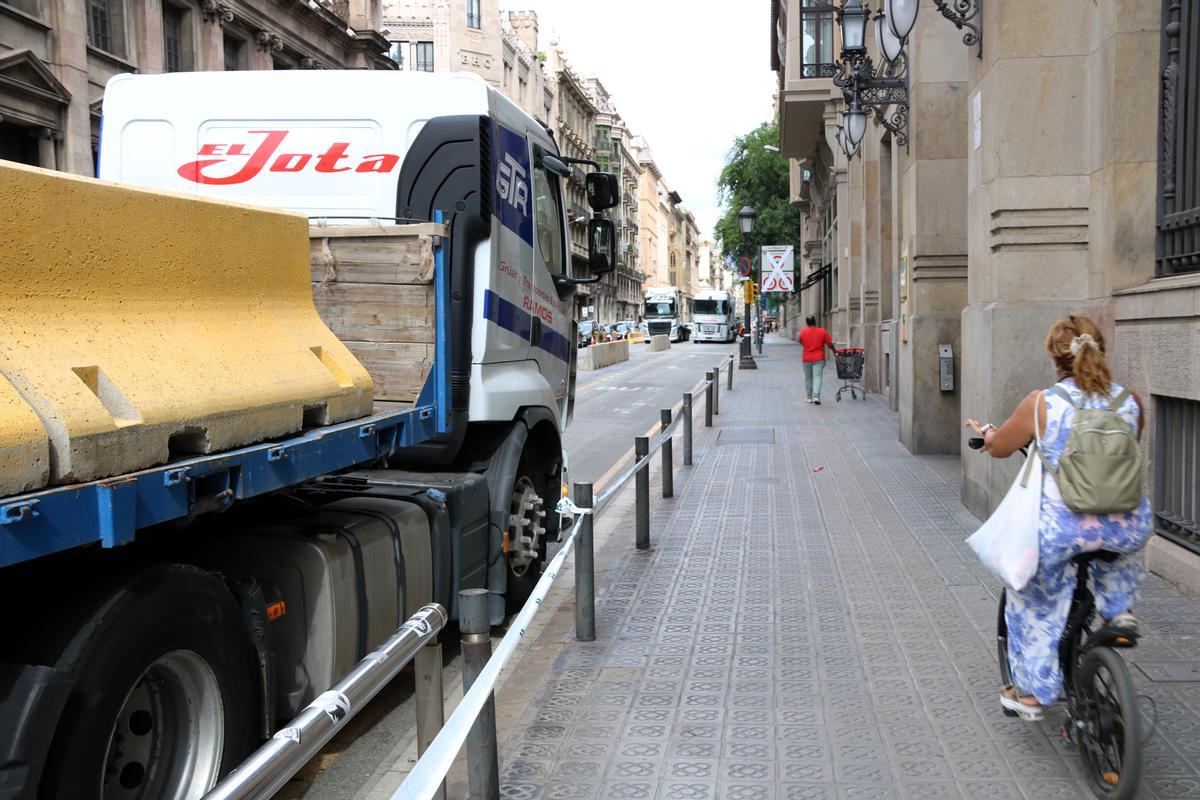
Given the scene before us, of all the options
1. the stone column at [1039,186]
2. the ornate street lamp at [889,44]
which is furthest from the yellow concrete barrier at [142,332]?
the ornate street lamp at [889,44]

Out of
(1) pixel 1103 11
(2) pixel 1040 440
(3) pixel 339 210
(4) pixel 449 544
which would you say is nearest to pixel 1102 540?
(2) pixel 1040 440

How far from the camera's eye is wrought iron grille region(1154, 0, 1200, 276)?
6809mm

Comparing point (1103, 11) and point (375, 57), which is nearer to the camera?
point (1103, 11)

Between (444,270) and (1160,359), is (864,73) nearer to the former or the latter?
(1160,359)

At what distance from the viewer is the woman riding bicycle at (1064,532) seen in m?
3.94

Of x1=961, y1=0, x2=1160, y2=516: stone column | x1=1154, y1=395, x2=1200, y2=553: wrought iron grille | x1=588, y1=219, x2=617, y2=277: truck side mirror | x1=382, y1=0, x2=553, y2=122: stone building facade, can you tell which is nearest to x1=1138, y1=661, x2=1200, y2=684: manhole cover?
x1=1154, y1=395, x2=1200, y2=553: wrought iron grille

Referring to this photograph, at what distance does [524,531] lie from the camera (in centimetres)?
669

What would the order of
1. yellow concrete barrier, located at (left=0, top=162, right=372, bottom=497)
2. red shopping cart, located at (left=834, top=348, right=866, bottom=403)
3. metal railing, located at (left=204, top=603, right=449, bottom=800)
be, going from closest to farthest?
metal railing, located at (left=204, top=603, right=449, bottom=800)
yellow concrete barrier, located at (left=0, top=162, right=372, bottom=497)
red shopping cart, located at (left=834, top=348, right=866, bottom=403)

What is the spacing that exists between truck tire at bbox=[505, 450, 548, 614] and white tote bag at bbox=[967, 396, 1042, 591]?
2.89 m

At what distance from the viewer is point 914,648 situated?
19.0 ft

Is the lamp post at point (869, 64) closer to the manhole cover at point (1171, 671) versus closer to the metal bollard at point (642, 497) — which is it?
the metal bollard at point (642, 497)

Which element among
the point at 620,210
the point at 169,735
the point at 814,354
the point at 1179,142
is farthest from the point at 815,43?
the point at 620,210

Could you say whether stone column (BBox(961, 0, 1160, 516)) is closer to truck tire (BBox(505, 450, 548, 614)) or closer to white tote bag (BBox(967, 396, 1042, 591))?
truck tire (BBox(505, 450, 548, 614))

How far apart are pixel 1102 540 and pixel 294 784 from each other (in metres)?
3.19
